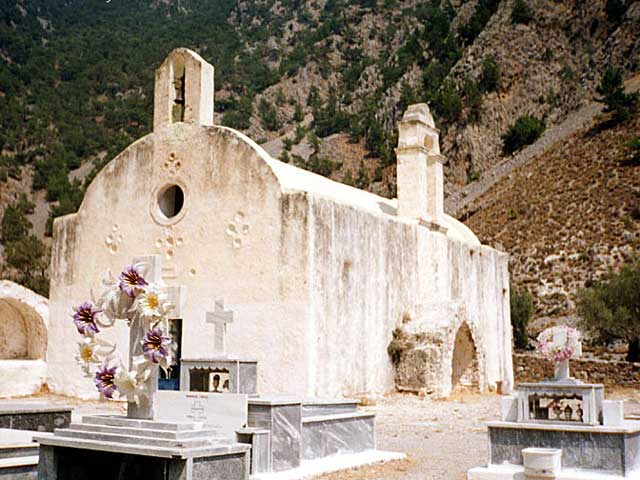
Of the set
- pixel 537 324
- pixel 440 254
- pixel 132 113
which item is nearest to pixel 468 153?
pixel 537 324

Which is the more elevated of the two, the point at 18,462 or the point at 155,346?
the point at 155,346

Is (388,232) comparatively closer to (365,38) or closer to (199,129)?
(199,129)

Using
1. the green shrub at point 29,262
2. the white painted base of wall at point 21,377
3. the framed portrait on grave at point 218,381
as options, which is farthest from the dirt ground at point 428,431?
the green shrub at point 29,262

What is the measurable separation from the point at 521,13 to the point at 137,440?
204 ft

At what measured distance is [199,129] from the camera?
17812 millimetres

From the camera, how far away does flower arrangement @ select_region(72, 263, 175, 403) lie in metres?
5.87

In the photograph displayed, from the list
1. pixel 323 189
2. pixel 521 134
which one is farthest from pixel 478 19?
pixel 323 189

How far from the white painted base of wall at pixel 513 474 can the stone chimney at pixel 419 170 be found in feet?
41.1

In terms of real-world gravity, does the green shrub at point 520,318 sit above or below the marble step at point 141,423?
above

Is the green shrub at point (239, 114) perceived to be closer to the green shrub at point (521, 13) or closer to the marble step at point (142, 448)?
the green shrub at point (521, 13)

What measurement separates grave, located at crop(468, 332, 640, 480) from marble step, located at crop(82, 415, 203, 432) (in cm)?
390

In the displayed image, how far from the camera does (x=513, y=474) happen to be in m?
8.27

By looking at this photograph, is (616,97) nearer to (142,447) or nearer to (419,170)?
(419,170)

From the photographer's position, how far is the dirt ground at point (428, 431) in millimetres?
9164
